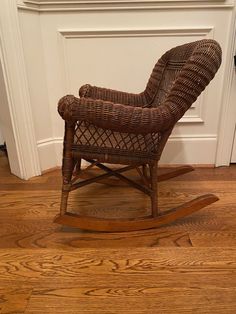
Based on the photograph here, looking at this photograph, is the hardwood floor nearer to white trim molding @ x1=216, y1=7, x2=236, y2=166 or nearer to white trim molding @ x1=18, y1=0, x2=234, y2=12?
white trim molding @ x1=216, y1=7, x2=236, y2=166

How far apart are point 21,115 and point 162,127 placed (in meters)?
0.94

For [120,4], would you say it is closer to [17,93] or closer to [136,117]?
[17,93]

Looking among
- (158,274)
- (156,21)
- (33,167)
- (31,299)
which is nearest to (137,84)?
(156,21)

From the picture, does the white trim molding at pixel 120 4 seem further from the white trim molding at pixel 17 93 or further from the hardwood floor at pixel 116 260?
the hardwood floor at pixel 116 260

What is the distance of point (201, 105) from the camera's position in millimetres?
1659

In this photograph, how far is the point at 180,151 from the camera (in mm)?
1779

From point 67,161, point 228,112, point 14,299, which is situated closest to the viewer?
point 14,299

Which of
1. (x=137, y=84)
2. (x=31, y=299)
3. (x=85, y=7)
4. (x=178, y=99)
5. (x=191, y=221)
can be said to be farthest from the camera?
(x=137, y=84)

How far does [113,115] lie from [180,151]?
973 mm

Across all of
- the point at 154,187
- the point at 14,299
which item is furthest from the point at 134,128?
the point at 14,299

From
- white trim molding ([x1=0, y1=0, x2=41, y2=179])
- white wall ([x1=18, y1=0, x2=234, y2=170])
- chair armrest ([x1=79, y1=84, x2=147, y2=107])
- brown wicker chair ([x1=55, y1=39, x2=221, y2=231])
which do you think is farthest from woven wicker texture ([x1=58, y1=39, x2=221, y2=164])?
white trim molding ([x1=0, y1=0, x2=41, y2=179])

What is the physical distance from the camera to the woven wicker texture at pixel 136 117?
3.06 feet

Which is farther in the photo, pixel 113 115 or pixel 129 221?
pixel 129 221

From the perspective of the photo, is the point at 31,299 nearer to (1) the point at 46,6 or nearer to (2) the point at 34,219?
(2) the point at 34,219
